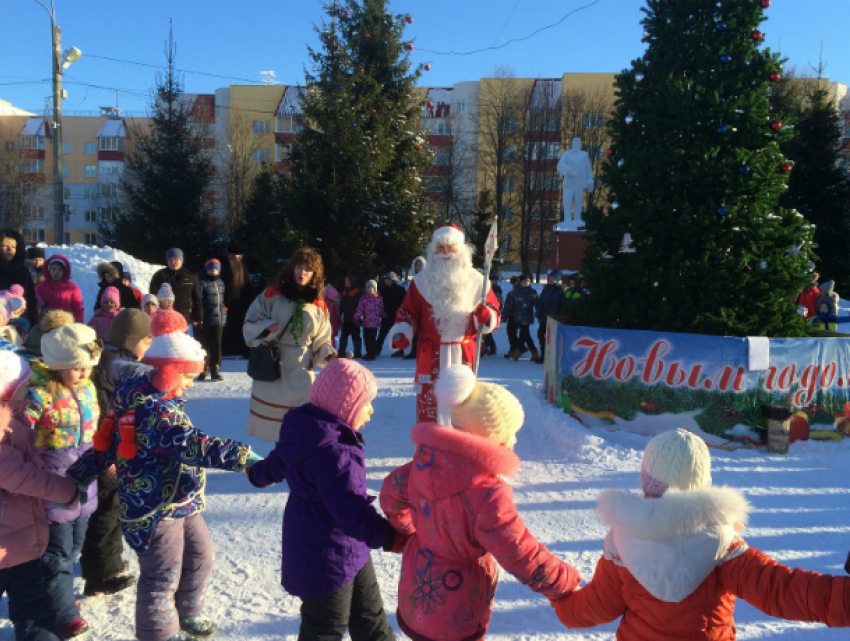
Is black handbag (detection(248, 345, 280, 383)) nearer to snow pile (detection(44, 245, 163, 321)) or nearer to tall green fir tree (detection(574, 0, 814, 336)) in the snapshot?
tall green fir tree (detection(574, 0, 814, 336))

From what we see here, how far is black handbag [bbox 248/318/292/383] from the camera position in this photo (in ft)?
15.2

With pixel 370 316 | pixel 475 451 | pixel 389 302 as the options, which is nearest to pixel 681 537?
pixel 475 451

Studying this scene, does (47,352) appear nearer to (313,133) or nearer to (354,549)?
(354,549)

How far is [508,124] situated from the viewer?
36188mm

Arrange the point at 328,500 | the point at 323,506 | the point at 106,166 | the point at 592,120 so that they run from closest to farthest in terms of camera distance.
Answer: the point at 328,500 < the point at 323,506 < the point at 592,120 < the point at 106,166

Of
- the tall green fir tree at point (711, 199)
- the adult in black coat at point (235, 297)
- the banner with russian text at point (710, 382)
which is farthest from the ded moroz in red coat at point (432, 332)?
the adult in black coat at point (235, 297)

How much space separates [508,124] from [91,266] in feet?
86.2

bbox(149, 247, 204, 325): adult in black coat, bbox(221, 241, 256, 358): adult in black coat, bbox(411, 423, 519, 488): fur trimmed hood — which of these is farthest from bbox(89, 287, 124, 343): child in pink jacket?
bbox(221, 241, 256, 358): adult in black coat

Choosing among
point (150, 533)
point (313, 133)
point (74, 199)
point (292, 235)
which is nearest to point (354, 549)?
point (150, 533)

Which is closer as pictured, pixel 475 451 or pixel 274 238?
pixel 475 451

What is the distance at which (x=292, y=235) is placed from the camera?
15.1 metres

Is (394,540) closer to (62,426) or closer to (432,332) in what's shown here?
(62,426)

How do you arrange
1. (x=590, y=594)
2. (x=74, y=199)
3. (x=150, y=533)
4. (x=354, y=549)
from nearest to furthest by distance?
1. (x=590, y=594)
2. (x=354, y=549)
3. (x=150, y=533)
4. (x=74, y=199)

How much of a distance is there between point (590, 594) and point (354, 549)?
2.93 feet
